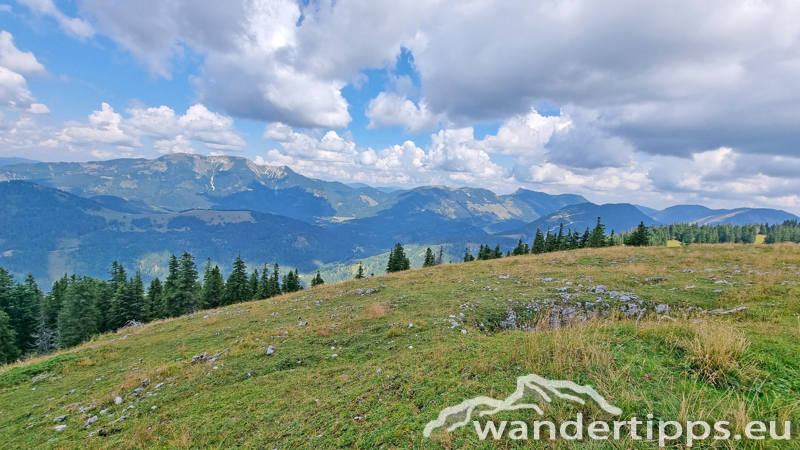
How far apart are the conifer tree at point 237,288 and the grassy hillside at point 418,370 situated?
37.4m

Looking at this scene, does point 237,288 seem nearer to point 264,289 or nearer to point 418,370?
point 264,289

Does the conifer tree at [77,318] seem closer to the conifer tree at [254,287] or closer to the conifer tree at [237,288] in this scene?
the conifer tree at [237,288]

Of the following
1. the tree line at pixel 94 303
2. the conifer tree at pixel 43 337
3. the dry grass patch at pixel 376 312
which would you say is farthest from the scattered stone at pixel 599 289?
the conifer tree at pixel 43 337

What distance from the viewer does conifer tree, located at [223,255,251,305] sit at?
50281mm

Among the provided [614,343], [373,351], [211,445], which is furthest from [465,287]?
[211,445]

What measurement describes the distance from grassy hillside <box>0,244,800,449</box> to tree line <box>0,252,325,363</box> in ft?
106

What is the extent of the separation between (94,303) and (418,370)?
53246mm

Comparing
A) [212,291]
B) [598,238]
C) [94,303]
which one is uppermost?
[598,238]

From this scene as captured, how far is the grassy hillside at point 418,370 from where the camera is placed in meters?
4.84

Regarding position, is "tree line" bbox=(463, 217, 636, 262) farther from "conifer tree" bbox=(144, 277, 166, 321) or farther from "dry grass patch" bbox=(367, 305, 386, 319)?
"conifer tree" bbox=(144, 277, 166, 321)

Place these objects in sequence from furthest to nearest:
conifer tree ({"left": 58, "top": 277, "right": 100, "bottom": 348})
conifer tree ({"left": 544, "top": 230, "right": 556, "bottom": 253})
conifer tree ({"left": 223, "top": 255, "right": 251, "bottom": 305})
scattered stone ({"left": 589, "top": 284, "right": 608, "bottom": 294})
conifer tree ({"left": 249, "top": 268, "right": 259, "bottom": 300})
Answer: conifer tree ({"left": 544, "top": 230, "right": 556, "bottom": 253})
conifer tree ({"left": 249, "top": 268, "right": 259, "bottom": 300})
conifer tree ({"left": 223, "top": 255, "right": 251, "bottom": 305})
conifer tree ({"left": 58, "top": 277, "right": 100, "bottom": 348})
scattered stone ({"left": 589, "top": 284, "right": 608, "bottom": 294})

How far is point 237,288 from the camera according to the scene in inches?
2010

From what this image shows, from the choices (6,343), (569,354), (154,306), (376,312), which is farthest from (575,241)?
(6,343)

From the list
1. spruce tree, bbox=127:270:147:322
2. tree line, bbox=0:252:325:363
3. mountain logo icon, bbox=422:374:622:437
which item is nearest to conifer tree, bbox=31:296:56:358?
tree line, bbox=0:252:325:363
